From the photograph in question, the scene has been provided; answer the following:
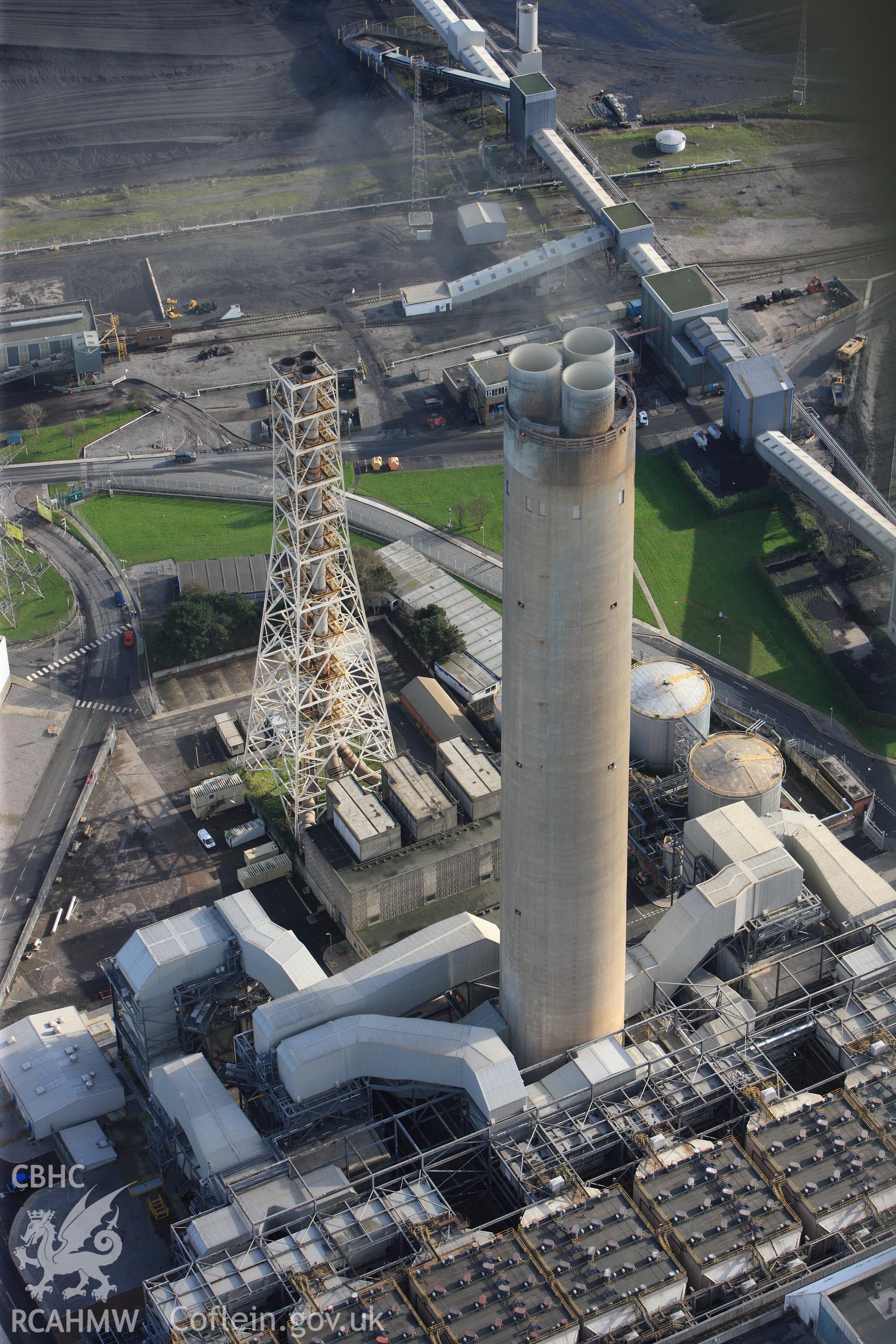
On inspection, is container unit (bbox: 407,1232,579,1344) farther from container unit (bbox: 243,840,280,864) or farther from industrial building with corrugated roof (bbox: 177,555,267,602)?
industrial building with corrugated roof (bbox: 177,555,267,602)

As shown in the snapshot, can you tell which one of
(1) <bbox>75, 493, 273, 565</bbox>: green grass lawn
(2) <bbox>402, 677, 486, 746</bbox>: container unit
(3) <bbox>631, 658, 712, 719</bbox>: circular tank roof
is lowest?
(2) <bbox>402, 677, 486, 746</bbox>: container unit

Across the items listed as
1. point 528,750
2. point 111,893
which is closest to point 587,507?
point 528,750

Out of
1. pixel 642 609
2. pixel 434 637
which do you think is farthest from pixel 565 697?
pixel 642 609

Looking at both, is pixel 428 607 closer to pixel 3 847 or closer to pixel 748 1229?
pixel 3 847

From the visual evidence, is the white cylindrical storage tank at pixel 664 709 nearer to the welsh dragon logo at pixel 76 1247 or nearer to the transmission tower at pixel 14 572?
the welsh dragon logo at pixel 76 1247

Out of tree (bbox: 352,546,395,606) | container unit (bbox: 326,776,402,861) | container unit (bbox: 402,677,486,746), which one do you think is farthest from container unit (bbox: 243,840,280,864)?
tree (bbox: 352,546,395,606)
